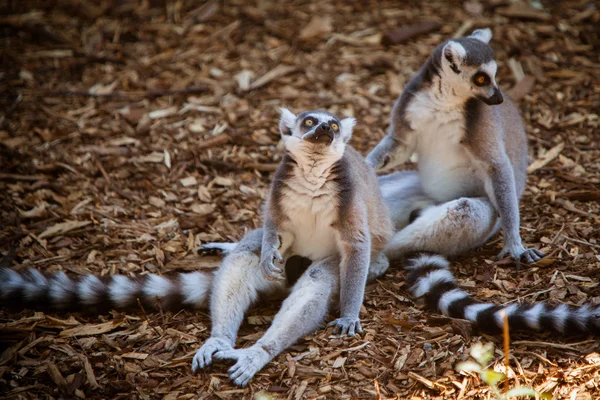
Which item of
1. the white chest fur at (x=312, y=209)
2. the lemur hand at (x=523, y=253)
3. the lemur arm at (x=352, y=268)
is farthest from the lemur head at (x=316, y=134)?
the lemur hand at (x=523, y=253)

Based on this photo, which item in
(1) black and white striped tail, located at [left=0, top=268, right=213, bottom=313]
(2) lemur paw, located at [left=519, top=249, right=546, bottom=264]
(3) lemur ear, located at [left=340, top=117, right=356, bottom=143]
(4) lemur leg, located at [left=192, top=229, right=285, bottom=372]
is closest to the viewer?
(4) lemur leg, located at [left=192, top=229, right=285, bottom=372]

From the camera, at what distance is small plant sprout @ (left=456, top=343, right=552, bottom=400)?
263 centimetres

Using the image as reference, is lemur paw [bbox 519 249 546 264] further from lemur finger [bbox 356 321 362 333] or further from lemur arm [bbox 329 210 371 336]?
lemur finger [bbox 356 321 362 333]

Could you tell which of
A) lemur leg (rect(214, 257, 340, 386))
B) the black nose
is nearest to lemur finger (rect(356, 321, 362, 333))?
lemur leg (rect(214, 257, 340, 386))

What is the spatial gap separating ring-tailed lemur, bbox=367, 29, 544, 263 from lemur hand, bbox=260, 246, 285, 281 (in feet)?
3.92

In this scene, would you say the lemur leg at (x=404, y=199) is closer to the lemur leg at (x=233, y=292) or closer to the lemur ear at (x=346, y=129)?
the lemur ear at (x=346, y=129)

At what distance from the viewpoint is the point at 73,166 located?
6.54 meters

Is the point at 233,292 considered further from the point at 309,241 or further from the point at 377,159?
the point at 377,159

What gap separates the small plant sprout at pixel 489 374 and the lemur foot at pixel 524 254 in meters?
1.16

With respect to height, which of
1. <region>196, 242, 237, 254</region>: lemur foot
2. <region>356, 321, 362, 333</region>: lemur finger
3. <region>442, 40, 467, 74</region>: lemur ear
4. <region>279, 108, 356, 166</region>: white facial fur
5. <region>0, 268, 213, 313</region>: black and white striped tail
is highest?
<region>442, 40, 467, 74</region>: lemur ear

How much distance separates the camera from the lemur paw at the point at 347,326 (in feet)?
14.3

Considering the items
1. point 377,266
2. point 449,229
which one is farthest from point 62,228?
point 449,229

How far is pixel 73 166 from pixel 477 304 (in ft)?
14.4

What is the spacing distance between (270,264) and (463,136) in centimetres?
208
